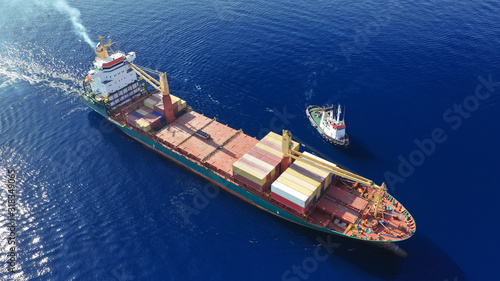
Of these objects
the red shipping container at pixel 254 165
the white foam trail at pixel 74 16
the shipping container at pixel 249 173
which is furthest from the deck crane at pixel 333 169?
the white foam trail at pixel 74 16

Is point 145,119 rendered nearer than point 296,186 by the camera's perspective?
No

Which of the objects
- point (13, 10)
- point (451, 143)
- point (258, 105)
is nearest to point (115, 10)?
point (13, 10)

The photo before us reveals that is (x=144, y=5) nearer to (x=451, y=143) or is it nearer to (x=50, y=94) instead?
(x=50, y=94)

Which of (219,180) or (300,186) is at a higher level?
(300,186)
